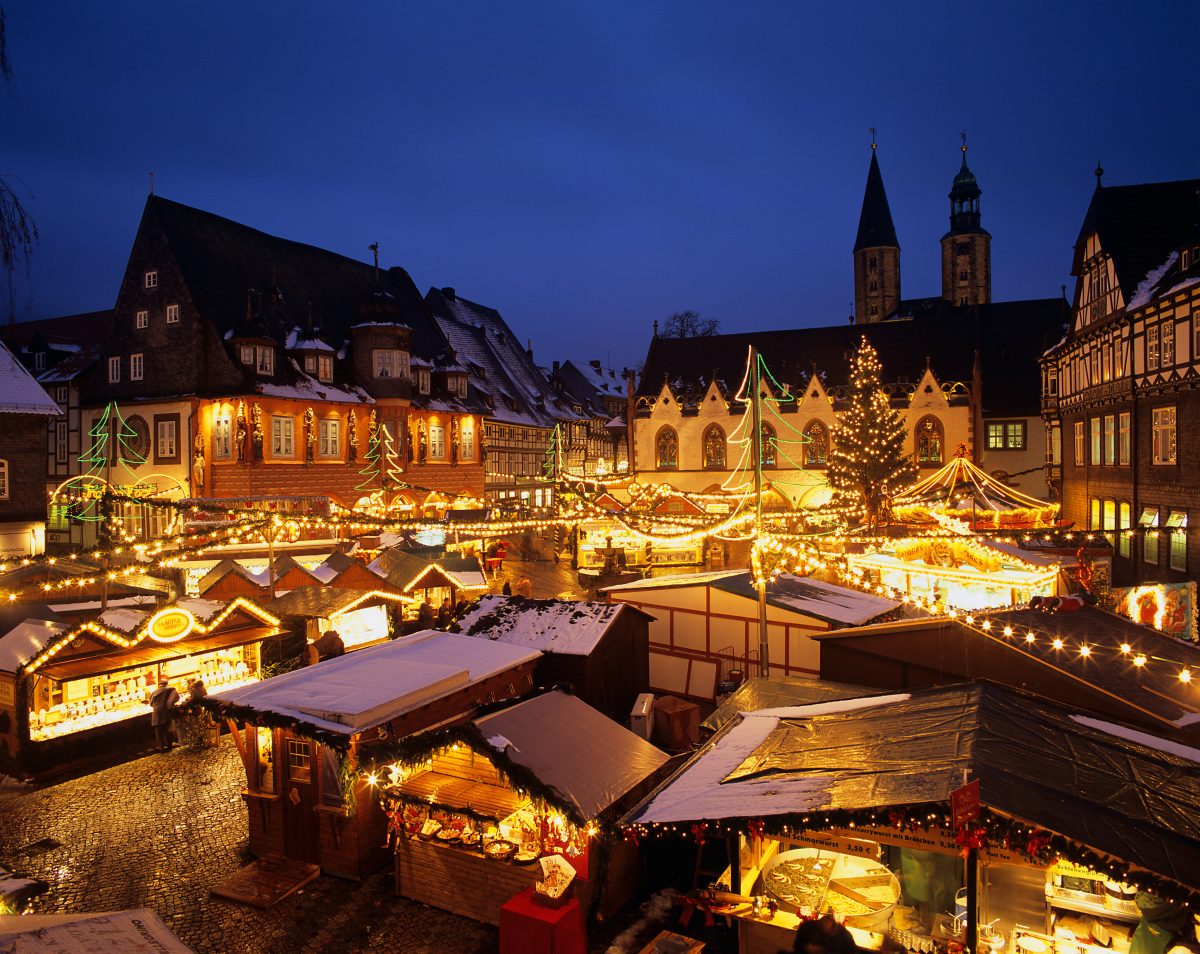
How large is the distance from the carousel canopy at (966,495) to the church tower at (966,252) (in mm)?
60254

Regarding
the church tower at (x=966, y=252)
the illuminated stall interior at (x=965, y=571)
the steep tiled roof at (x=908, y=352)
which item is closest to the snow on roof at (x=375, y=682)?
the illuminated stall interior at (x=965, y=571)

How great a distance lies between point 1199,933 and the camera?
19.9 feet

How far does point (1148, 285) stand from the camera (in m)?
23.2

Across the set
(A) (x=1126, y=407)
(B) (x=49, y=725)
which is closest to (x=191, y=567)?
(B) (x=49, y=725)

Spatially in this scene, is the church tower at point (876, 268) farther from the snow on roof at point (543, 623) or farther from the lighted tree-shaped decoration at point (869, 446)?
the snow on roof at point (543, 623)

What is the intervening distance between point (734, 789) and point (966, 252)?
86774mm

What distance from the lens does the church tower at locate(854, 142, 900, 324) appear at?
7538 centimetres

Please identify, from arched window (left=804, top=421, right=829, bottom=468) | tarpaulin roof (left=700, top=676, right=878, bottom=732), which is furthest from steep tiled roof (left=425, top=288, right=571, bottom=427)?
tarpaulin roof (left=700, top=676, right=878, bottom=732)

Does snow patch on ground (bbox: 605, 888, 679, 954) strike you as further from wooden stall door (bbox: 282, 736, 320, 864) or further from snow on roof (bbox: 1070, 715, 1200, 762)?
snow on roof (bbox: 1070, 715, 1200, 762)

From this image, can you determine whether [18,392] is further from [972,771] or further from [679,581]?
[972,771]

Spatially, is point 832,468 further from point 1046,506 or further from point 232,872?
point 232,872

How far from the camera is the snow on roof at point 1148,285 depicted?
2250 centimetres

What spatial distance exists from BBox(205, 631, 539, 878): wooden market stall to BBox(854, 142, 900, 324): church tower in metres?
72.1

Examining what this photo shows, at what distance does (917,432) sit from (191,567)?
1439 inches
